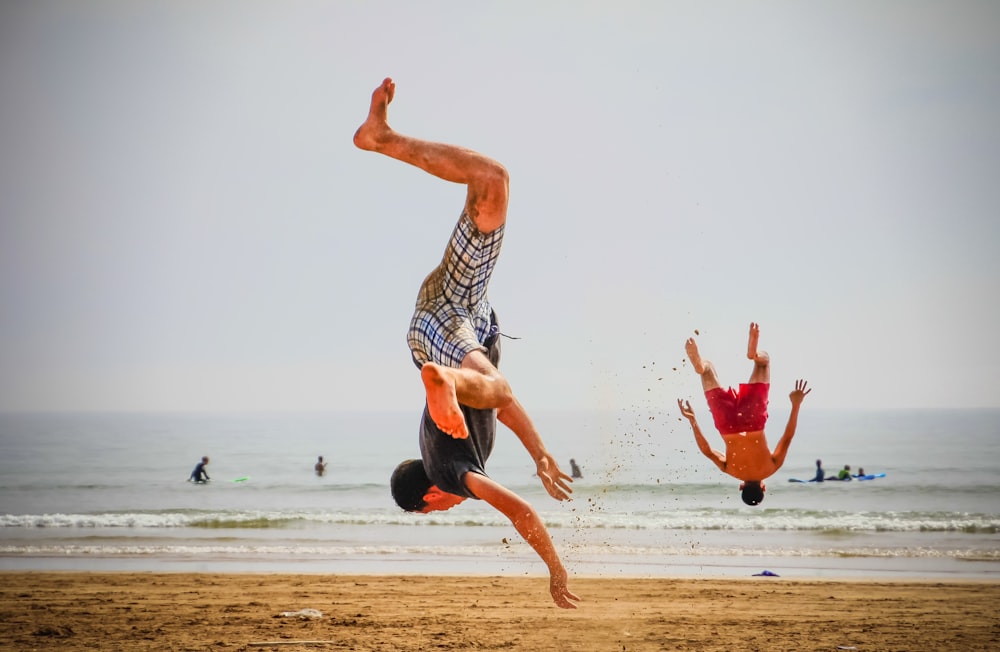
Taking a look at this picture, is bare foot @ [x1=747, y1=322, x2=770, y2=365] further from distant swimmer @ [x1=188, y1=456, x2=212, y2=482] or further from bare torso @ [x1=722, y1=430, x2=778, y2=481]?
distant swimmer @ [x1=188, y1=456, x2=212, y2=482]

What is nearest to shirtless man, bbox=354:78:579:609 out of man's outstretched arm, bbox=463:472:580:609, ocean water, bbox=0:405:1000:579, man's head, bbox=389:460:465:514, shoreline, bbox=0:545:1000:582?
man's outstretched arm, bbox=463:472:580:609

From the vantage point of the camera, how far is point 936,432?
5144 centimetres

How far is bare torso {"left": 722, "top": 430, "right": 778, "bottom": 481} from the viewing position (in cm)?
596

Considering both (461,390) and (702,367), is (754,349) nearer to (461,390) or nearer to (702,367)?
(702,367)

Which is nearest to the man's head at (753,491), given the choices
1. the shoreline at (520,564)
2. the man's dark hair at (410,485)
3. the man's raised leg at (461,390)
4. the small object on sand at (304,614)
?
the man's dark hair at (410,485)

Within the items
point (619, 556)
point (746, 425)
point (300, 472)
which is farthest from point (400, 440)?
point (746, 425)

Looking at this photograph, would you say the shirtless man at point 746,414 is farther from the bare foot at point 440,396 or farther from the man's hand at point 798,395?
the bare foot at point 440,396

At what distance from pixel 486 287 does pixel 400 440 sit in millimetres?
45207

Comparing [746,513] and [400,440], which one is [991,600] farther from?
[400,440]

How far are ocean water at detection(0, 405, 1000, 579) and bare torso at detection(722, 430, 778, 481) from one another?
397mm

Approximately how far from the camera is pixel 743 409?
5902 millimetres

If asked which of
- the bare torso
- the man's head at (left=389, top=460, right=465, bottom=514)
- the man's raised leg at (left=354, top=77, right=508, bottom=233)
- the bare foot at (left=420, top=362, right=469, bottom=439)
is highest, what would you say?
the man's raised leg at (left=354, top=77, right=508, bottom=233)

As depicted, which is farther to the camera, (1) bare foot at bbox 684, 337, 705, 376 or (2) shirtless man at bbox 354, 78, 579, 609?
(1) bare foot at bbox 684, 337, 705, 376

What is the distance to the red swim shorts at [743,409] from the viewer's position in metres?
5.89
